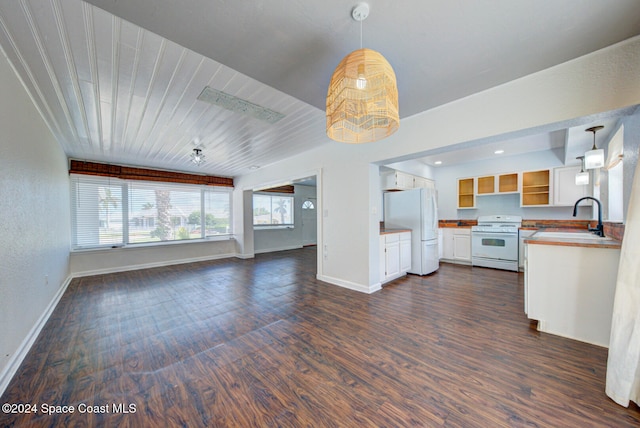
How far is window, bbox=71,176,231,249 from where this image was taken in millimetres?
4707

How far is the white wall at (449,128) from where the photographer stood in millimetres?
1653

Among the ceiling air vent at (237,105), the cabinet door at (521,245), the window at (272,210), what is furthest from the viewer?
the window at (272,210)

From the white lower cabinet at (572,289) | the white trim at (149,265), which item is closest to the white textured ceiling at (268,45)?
the white lower cabinet at (572,289)

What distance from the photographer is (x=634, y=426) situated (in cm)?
126

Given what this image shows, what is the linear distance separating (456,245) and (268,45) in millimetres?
5552

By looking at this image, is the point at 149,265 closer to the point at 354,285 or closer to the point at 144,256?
the point at 144,256

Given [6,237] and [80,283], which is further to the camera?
[80,283]

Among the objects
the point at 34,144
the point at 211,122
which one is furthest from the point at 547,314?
the point at 34,144

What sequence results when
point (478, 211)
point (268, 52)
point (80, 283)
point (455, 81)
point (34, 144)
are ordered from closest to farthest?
1. point (268, 52)
2. point (455, 81)
3. point (34, 144)
4. point (80, 283)
5. point (478, 211)

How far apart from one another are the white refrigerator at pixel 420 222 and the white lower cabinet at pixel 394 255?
0.15 metres

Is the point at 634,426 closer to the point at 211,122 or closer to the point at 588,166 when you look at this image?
the point at 588,166

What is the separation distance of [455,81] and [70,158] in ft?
22.0

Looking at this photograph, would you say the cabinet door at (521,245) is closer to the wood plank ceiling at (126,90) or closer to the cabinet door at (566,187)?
the cabinet door at (566,187)

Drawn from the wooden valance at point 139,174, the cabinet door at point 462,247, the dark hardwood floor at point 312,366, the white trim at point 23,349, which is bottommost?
the dark hardwood floor at point 312,366
